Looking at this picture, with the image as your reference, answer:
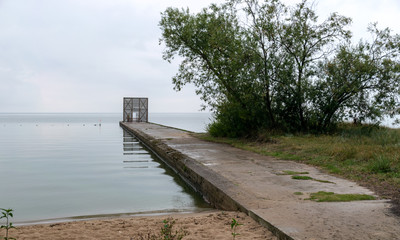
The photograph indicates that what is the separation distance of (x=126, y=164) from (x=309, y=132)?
6690mm

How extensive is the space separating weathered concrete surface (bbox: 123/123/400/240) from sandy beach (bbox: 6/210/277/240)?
19 cm

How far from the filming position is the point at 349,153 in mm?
8219

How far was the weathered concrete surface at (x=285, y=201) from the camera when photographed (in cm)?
361

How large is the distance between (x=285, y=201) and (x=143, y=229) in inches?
76.3

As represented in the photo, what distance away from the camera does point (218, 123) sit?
1602 cm

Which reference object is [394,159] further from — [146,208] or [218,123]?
[218,123]

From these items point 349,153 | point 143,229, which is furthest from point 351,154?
point 143,229

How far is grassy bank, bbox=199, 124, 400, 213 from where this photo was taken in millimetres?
6180

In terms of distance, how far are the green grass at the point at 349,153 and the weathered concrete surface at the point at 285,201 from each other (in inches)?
18.1

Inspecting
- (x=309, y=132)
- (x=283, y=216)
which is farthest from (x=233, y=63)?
(x=283, y=216)

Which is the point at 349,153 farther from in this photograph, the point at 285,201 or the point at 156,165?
the point at 156,165

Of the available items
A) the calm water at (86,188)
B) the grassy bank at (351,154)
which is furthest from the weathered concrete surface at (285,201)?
the calm water at (86,188)

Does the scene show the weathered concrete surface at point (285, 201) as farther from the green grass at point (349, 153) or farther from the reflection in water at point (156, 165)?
the green grass at point (349, 153)

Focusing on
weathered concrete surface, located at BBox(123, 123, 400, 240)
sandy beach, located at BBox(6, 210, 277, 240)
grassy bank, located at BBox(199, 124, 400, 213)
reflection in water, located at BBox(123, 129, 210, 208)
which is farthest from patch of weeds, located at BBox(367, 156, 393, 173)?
sandy beach, located at BBox(6, 210, 277, 240)
